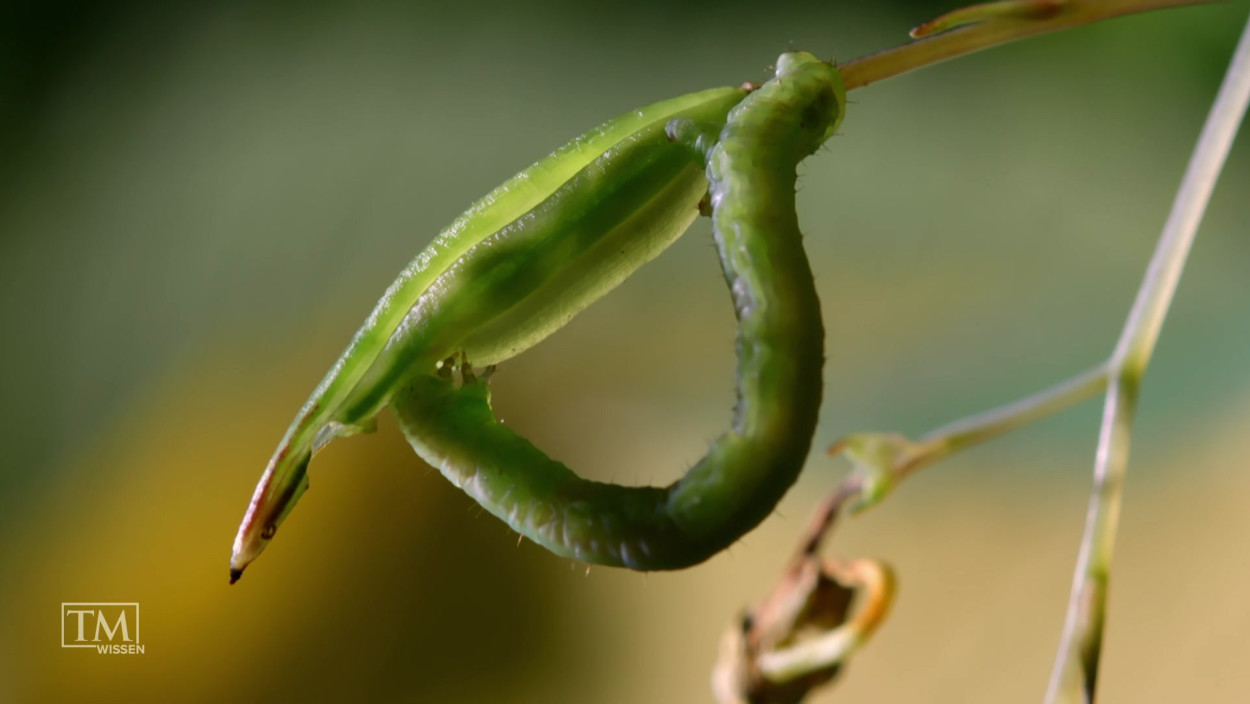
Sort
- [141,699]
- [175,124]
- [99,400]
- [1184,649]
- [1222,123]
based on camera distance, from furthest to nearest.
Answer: [175,124]
[99,400]
[141,699]
[1184,649]
[1222,123]

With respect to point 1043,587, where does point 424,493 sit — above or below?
above

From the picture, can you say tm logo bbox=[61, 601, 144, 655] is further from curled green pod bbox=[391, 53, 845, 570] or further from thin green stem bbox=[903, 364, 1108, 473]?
thin green stem bbox=[903, 364, 1108, 473]

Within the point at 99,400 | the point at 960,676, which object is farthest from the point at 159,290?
the point at 960,676

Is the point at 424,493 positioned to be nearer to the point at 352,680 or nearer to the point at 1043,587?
the point at 352,680

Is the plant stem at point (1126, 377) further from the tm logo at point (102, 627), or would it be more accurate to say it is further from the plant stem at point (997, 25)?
the tm logo at point (102, 627)

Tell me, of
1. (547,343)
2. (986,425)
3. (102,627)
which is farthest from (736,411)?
(102,627)

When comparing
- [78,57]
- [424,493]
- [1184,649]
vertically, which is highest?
[78,57]

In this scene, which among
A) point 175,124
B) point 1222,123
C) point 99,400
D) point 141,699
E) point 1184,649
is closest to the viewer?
point 1222,123

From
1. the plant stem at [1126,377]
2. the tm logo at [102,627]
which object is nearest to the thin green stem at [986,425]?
the plant stem at [1126,377]
